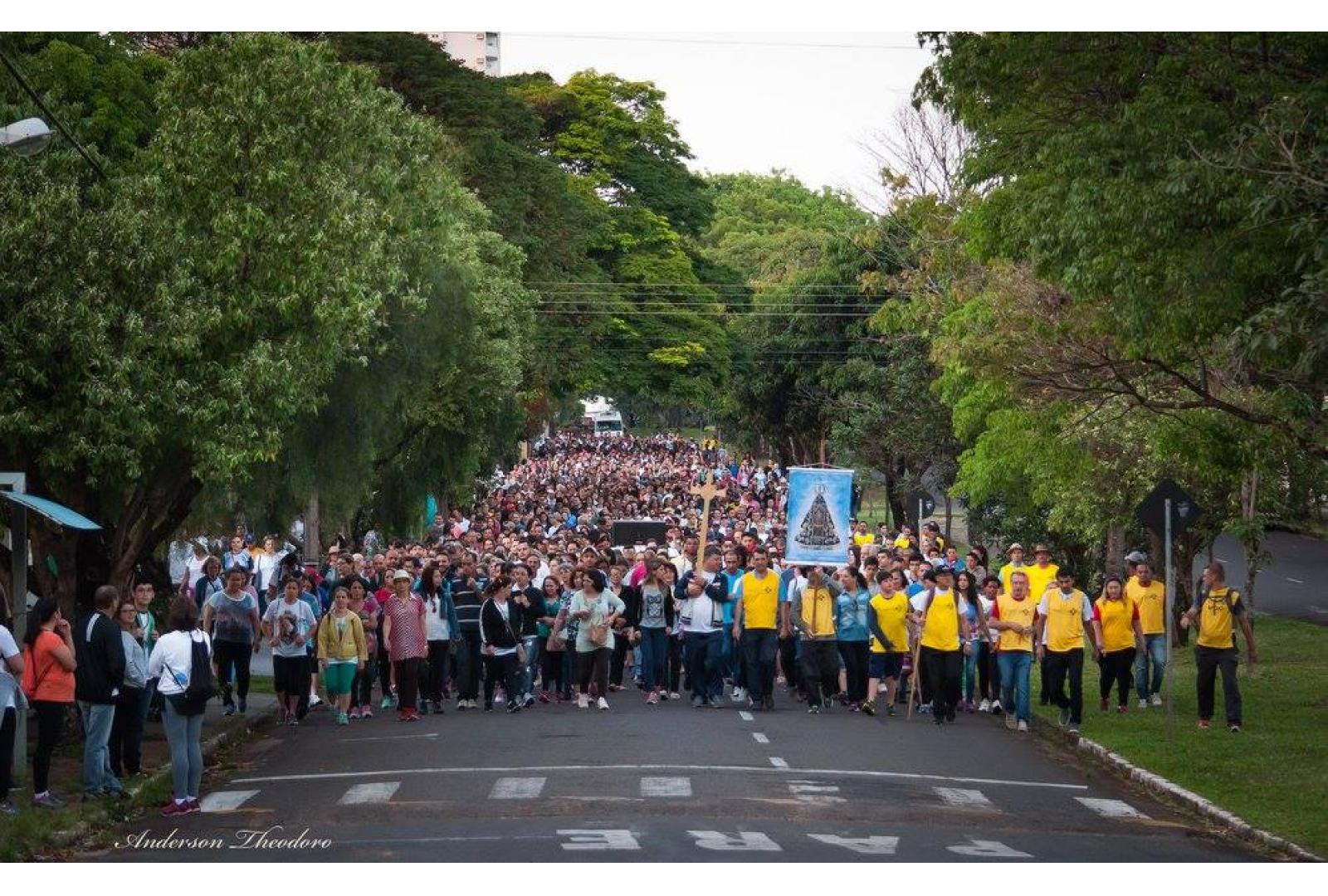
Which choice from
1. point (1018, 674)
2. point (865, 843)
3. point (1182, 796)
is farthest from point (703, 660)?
point (865, 843)

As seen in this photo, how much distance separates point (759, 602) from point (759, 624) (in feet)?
0.75

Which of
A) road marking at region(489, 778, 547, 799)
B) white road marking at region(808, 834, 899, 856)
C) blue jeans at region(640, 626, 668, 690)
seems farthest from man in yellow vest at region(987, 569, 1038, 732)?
white road marking at region(808, 834, 899, 856)

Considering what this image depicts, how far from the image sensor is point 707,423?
15900cm

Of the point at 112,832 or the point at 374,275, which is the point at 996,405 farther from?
the point at 112,832

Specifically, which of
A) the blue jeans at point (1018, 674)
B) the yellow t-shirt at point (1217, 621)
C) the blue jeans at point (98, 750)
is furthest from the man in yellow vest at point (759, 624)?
the blue jeans at point (98, 750)

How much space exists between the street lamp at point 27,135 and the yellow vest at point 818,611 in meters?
10.1

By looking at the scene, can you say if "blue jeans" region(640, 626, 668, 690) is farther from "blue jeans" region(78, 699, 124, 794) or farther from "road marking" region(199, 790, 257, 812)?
"blue jeans" region(78, 699, 124, 794)

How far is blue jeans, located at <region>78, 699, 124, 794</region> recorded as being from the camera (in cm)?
1570

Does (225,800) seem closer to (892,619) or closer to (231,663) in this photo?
(231,663)

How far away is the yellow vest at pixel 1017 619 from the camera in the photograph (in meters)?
21.3

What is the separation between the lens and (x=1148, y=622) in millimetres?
22594

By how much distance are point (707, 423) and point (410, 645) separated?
450 feet

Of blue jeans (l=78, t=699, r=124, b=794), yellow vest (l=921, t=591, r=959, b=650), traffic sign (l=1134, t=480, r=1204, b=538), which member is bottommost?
blue jeans (l=78, t=699, r=124, b=794)

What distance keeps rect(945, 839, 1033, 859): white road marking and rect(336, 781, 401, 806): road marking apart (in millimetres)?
4499
